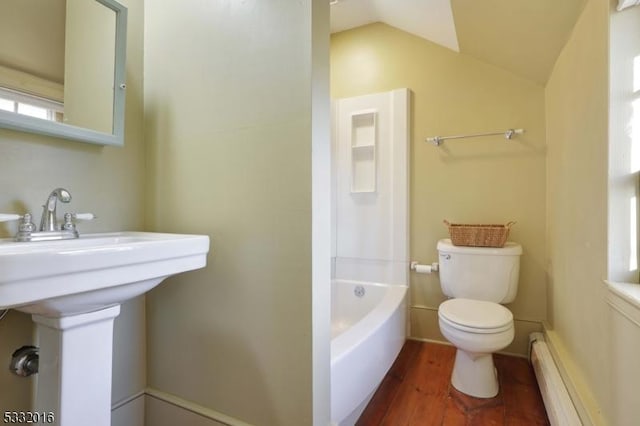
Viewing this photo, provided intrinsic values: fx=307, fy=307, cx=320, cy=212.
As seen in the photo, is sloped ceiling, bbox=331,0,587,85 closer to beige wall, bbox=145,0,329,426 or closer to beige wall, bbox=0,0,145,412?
beige wall, bbox=145,0,329,426

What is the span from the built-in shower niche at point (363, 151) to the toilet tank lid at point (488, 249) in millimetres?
678

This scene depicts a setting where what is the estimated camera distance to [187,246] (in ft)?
3.29

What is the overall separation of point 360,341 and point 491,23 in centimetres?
177

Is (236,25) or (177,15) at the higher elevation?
(177,15)

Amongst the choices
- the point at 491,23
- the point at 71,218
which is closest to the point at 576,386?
the point at 491,23

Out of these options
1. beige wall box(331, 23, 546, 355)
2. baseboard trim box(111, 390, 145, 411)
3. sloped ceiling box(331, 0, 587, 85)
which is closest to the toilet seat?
beige wall box(331, 23, 546, 355)

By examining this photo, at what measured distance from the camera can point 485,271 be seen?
1887mm

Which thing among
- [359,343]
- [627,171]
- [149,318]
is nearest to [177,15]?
[149,318]

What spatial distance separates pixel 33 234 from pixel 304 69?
1.04m

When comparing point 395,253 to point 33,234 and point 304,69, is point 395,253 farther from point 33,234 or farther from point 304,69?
point 33,234

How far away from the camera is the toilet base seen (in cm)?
163

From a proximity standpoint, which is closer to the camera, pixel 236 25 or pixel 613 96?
pixel 613 96

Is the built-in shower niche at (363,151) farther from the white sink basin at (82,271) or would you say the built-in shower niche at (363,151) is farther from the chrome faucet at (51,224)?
the chrome faucet at (51,224)

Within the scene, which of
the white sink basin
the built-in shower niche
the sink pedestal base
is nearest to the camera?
the white sink basin
